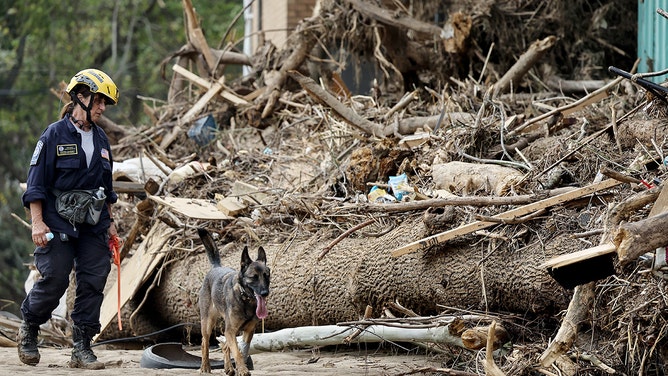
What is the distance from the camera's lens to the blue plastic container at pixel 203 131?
12852 mm

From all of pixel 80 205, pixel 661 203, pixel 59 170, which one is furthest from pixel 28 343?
pixel 661 203

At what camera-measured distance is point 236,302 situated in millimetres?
7043

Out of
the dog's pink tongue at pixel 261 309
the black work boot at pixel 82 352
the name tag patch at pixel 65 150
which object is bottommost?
the black work boot at pixel 82 352

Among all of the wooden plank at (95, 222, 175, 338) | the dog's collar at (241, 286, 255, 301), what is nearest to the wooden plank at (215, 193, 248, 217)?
the wooden plank at (95, 222, 175, 338)

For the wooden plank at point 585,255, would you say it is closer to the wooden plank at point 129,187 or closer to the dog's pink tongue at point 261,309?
the dog's pink tongue at point 261,309

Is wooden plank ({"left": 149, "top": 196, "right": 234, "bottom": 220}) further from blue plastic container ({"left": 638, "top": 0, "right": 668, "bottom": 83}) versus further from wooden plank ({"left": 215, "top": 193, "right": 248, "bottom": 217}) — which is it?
blue plastic container ({"left": 638, "top": 0, "right": 668, "bottom": 83})

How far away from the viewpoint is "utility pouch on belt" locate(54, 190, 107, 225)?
7672mm

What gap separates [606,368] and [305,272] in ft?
9.99

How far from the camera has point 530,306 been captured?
22.9 feet

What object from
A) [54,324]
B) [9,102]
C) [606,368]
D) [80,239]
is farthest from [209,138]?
[9,102]

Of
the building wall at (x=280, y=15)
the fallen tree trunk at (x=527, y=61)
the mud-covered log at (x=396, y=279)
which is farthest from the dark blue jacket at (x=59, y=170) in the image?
the building wall at (x=280, y=15)

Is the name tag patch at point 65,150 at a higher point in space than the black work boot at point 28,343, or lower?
higher

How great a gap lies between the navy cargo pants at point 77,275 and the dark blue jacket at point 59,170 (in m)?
0.13

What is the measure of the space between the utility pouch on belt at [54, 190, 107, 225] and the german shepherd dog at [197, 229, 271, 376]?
82 centimetres
